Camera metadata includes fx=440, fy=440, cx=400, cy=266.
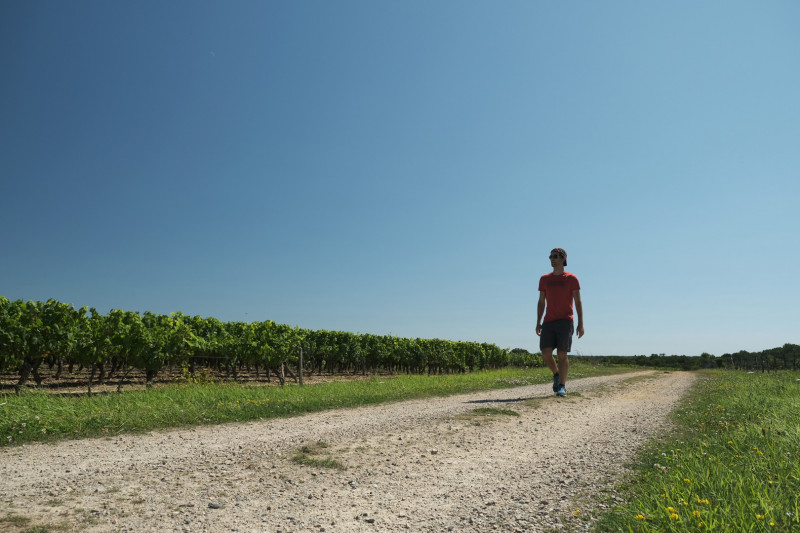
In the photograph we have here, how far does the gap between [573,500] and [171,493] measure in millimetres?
3023

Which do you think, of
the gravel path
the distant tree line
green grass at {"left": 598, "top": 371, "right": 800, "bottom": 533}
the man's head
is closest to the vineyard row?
the man's head

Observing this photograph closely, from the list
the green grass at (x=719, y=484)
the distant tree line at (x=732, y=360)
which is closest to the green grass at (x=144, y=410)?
the green grass at (x=719, y=484)

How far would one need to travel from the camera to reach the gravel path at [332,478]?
2865 mm

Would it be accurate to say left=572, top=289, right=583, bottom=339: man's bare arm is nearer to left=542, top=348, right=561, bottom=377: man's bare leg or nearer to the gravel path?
left=542, top=348, right=561, bottom=377: man's bare leg

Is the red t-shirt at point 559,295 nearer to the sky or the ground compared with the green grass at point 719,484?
nearer to the sky

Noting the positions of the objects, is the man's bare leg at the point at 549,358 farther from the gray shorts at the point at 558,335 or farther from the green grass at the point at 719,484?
the green grass at the point at 719,484

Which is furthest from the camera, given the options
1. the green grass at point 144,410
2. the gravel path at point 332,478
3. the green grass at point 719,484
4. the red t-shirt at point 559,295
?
the red t-shirt at point 559,295

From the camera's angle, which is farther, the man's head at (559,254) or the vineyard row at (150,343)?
the vineyard row at (150,343)

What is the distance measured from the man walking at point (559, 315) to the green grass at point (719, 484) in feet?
11.2

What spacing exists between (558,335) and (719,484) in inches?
239

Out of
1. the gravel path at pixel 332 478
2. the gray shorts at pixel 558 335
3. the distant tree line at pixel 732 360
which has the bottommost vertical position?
the distant tree line at pixel 732 360

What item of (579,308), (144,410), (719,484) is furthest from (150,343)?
Answer: (719,484)

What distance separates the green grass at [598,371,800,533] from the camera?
252 cm

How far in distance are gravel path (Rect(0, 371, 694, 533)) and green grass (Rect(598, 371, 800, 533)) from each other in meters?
0.28
